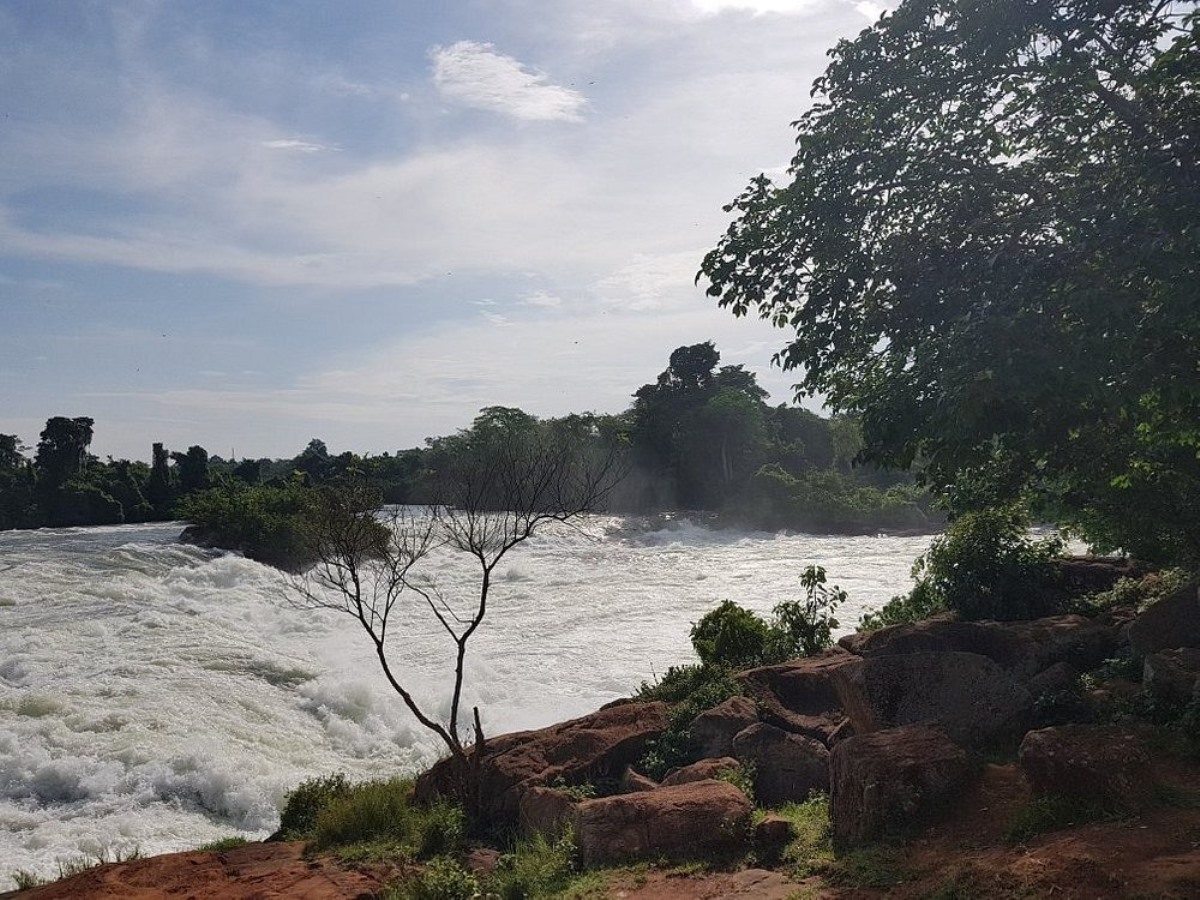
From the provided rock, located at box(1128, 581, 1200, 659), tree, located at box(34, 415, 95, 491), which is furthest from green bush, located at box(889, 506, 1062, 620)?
tree, located at box(34, 415, 95, 491)

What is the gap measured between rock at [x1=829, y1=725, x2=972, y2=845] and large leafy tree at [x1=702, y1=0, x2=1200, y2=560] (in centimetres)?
179

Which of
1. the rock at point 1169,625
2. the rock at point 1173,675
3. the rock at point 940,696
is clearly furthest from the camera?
the rock at point 1169,625

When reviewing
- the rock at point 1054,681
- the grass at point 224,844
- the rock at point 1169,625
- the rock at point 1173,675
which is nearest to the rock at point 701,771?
the rock at point 1054,681

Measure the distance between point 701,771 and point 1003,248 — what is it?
4.24 meters

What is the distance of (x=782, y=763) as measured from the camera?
6.78m

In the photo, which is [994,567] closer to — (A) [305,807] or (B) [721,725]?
(B) [721,725]

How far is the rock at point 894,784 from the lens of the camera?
5121mm

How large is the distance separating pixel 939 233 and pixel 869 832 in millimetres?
3769

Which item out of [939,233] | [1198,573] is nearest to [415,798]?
[939,233]

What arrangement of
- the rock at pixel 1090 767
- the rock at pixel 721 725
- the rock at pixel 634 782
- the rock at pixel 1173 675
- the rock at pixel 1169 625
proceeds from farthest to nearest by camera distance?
the rock at pixel 721 725 < the rock at pixel 634 782 < the rock at pixel 1169 625 < the rock at pixel 1173 675 < the rock at pixel 1090 767

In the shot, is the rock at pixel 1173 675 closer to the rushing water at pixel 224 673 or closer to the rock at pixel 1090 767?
the rock at pixel 1090 767

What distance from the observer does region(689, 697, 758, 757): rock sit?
291 inches

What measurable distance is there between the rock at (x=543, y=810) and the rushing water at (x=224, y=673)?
148 inches

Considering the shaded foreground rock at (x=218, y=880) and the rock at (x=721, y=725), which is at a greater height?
the rock at (x=721, y=725)
